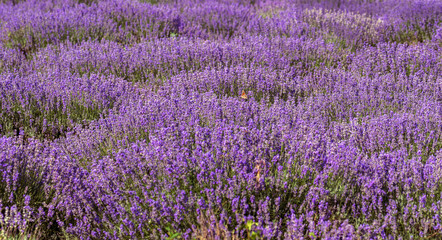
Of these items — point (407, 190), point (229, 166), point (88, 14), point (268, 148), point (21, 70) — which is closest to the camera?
point (407, 190)

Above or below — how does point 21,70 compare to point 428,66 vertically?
below

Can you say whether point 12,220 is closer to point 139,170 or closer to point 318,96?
point 139,170

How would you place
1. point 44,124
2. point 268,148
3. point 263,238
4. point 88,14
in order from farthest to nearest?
point 88,14, point 44,124, point 268,148, point 263,238

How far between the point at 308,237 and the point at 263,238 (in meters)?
0.26

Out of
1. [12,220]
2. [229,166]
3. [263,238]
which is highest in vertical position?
[229,166]

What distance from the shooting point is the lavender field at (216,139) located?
210 cm

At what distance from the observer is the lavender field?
6.88 feet

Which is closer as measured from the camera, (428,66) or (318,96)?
(318,96)

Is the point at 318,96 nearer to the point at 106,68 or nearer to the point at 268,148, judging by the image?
the point at 268,148

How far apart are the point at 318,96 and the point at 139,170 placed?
1.85m

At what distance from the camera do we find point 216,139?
2459mm

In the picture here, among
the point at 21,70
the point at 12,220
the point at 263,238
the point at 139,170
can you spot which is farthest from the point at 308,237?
the point at 21,70

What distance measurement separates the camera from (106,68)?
4.37 meters

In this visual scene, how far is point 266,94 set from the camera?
3.70 meters
